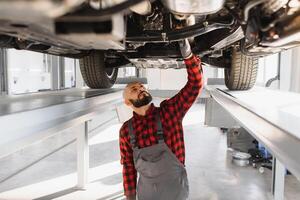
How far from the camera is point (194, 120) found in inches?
280

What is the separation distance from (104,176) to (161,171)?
196 centimetres

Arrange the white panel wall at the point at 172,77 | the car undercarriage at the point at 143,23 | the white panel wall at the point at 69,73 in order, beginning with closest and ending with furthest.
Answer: the car undercarriage at the point at 143,23 < the white panel wall at the point at 69,73 < the white panel wall at the point at 172,77

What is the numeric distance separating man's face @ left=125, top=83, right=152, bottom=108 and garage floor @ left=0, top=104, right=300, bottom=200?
150cm

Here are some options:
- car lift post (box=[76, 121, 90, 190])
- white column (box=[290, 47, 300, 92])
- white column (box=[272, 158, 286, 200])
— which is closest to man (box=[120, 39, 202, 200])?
white column (box=[272, 158, 286, 200])

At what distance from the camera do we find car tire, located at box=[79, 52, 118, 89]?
257 cm

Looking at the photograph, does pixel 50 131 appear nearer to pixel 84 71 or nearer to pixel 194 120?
pixel 84 71

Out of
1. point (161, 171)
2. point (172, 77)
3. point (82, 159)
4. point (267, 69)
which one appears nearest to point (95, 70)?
point (82, 159)

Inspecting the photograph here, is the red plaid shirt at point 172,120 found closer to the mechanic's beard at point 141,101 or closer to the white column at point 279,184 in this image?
the mechanic's beard at point 141,101

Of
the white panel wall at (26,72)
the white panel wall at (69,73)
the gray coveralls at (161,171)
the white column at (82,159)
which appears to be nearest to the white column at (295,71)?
the white column at (82,159)

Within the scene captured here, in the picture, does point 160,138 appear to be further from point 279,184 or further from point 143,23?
point 279,184

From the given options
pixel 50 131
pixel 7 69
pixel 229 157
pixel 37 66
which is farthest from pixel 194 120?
pixel 50 131

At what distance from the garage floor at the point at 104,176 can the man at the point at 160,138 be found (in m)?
1.33

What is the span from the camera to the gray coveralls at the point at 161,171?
1.60 metres

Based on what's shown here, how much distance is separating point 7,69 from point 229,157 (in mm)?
3368
